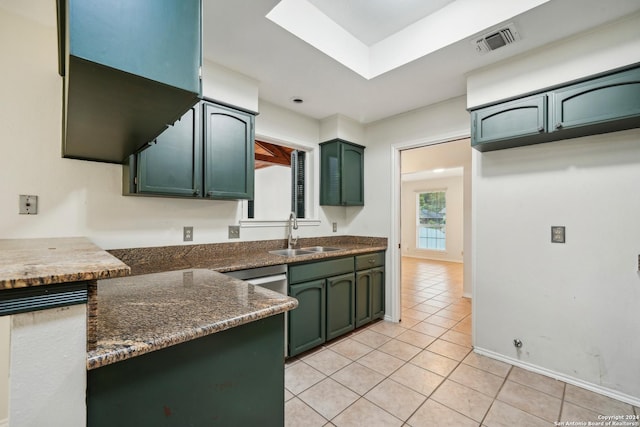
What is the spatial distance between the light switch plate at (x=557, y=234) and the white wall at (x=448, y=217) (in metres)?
5.52

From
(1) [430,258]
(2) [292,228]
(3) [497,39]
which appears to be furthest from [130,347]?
(1) [430,258]

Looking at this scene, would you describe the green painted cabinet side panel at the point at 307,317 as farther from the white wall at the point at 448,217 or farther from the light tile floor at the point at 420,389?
the white wall at the point at 448,217

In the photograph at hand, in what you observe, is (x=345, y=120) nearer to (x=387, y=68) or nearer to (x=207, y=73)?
(x=387, y=68)

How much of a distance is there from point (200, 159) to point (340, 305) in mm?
Result: 1819

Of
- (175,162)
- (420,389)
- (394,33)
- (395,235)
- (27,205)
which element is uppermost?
(394,33)

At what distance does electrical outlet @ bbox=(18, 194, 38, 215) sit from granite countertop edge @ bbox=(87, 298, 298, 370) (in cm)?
154

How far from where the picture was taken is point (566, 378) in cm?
205

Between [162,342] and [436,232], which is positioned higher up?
[162,342]

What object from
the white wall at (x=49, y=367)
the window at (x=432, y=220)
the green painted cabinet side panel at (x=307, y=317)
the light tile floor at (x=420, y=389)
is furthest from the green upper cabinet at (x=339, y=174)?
the window at (x=432, y=220)

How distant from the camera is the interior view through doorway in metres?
3.84

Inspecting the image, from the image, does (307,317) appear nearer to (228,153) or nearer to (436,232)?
(228,153)

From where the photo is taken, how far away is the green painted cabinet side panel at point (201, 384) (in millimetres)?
741

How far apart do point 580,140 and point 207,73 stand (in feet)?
9.12

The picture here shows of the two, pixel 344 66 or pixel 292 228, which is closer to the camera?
pixel 344 66
